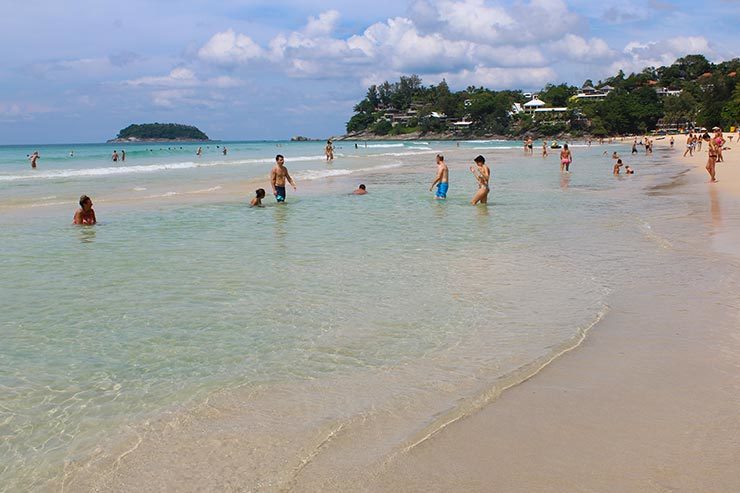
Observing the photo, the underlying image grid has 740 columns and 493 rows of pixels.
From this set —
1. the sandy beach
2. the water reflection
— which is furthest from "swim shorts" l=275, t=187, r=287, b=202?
the sandy beach

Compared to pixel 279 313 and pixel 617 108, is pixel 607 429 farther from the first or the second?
pixel 617 108

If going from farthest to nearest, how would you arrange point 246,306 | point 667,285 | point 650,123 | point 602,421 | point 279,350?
point 650,123 < point 667,285 < point 246,306 < point 279,350 < point 602,421

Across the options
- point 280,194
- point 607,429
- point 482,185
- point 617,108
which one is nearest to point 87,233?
point 280,194

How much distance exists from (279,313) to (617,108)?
145537 mm

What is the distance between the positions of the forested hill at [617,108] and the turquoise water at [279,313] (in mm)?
88876

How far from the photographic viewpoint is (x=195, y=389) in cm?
502

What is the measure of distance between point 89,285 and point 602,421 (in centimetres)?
673

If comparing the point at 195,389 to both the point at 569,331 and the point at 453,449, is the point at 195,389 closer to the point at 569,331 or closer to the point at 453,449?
the point at 453,449

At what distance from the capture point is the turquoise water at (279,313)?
186 inches

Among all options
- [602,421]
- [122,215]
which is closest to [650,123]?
[122,215]

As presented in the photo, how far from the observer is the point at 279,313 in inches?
283

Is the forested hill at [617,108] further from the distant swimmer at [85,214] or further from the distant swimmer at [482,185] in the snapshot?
the distant swimmer at [85,214]

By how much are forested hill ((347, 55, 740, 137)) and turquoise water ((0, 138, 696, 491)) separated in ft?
292

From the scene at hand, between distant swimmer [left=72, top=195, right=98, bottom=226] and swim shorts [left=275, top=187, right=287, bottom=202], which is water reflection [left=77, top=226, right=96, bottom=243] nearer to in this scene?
distant swimmer [left=72, top=195, right=98, bottom=226]
